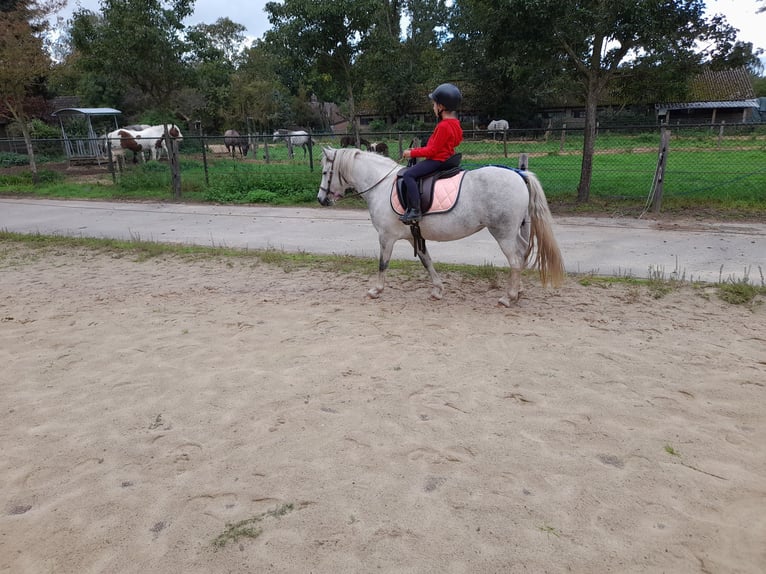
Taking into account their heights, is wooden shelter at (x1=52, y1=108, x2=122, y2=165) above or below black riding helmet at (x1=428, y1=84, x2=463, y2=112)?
above

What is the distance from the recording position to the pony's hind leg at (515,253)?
17.0 ft

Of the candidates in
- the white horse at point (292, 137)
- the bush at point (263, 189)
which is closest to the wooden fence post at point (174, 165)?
the bush at point (263, 189)

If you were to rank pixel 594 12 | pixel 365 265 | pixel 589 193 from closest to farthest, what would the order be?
pixel 365 265
pixel 594 12
pixel 589 193

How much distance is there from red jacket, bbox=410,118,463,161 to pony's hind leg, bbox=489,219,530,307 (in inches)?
38.2

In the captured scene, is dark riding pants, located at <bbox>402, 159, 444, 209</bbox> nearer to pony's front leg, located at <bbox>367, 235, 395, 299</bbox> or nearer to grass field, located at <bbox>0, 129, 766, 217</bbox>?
pony's front leg, located at <bbox>367, 235, 395, 299</bbox>

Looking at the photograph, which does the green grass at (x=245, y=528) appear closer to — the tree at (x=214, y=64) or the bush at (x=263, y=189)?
the bush at (x=263, y=189)

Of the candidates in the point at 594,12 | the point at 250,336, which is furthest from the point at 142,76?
the point at 250,336

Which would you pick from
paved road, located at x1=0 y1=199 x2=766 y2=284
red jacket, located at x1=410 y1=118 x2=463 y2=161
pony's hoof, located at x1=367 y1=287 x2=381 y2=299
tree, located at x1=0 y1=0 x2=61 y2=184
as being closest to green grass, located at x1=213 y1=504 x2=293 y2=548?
pony's hoof, located at x1=367 y1=287 x2=381 y2=299

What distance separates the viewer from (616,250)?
721 centimetres

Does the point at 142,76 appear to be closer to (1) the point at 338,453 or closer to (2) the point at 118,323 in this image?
(2) the point at 118,323

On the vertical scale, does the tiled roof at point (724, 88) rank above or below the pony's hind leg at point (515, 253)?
above

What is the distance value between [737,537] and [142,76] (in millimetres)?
25890

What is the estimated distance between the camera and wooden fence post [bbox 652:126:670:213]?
9.21m

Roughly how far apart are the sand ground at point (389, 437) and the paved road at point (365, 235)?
148 centimetres
